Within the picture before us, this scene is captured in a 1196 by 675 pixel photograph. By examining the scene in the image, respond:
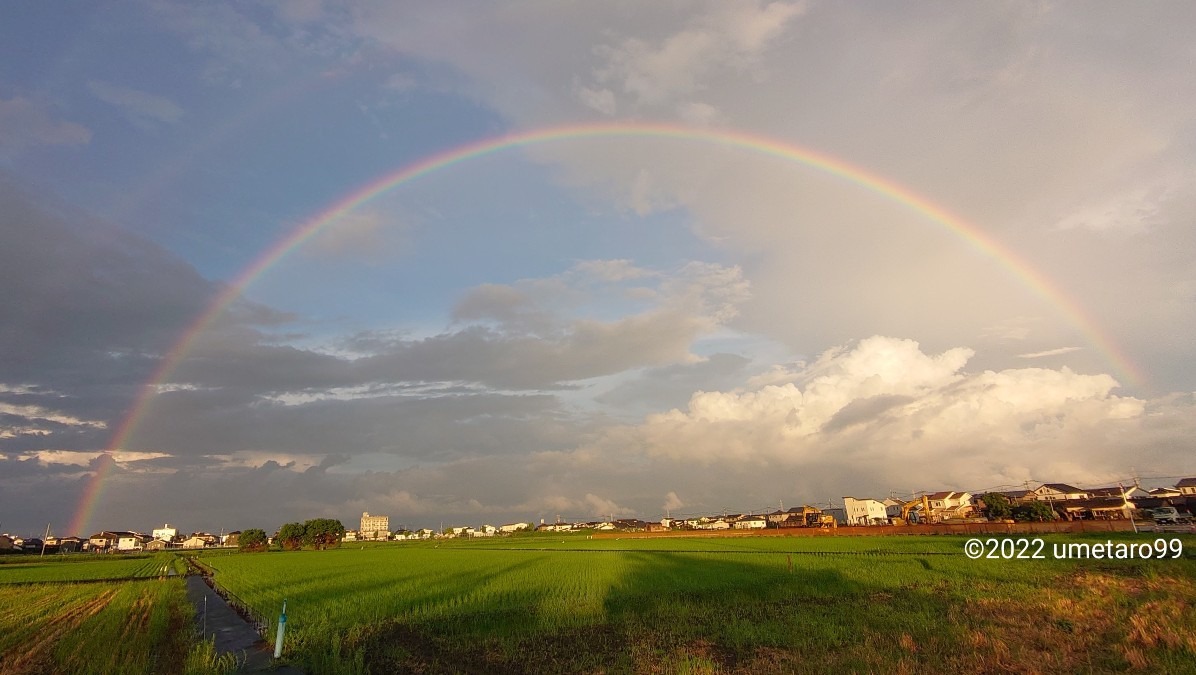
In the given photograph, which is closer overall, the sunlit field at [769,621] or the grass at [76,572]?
the sunlit field at [769,621]

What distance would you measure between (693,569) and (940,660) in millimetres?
19835

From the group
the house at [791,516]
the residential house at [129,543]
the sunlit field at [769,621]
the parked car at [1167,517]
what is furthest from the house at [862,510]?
the residential house at [129,543]

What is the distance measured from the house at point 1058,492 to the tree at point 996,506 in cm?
2266

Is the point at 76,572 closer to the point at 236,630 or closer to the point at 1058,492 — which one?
the point at 236,630

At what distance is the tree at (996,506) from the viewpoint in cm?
7362

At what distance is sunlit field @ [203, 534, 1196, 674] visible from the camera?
12.4 meters

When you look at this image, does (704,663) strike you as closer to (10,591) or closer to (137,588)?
(137,588)

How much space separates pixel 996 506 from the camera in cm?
7581

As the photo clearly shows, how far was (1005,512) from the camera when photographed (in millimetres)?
72625

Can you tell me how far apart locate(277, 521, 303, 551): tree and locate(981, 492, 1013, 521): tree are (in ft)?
377

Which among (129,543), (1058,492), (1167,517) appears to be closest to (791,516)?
(1058,492)

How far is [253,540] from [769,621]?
120m

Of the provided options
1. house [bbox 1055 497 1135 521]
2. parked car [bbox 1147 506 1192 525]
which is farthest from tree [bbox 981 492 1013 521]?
parked car [bbox 1147 506 1192 525]

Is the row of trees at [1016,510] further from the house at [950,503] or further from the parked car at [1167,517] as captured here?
the house at [950,503]
